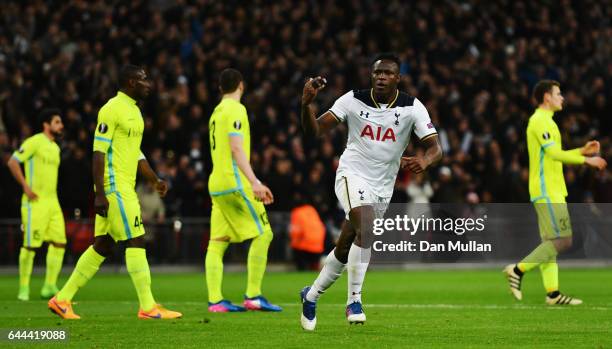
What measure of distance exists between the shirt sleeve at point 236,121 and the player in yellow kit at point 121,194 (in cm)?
98

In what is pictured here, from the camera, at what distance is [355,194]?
34.4ft

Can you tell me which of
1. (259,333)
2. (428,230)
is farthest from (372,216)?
(428,230)

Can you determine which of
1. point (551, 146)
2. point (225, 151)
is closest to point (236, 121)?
point (225, 151)

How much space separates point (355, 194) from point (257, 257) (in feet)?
9.97

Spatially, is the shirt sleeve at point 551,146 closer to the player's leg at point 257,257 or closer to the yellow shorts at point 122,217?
the player's leg at point 257,257

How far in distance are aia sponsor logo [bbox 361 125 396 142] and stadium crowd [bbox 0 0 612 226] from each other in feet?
34.9

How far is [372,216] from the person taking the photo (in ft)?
34.6

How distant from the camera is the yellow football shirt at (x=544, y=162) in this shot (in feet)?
46.5

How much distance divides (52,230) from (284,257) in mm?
8211

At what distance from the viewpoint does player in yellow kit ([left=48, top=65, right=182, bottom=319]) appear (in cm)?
1179

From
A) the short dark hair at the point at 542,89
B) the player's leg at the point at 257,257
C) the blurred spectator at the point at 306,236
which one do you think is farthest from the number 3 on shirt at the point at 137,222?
the blurred spectator at the point at 306,236

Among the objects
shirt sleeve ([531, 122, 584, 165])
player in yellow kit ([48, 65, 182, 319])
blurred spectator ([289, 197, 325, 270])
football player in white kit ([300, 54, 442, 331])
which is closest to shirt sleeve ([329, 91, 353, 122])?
football player in white kit ([300, 54, 442, 331])

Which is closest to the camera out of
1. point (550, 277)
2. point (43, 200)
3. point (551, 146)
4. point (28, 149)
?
point (550, 277)

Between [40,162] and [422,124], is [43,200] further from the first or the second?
[422,124]
